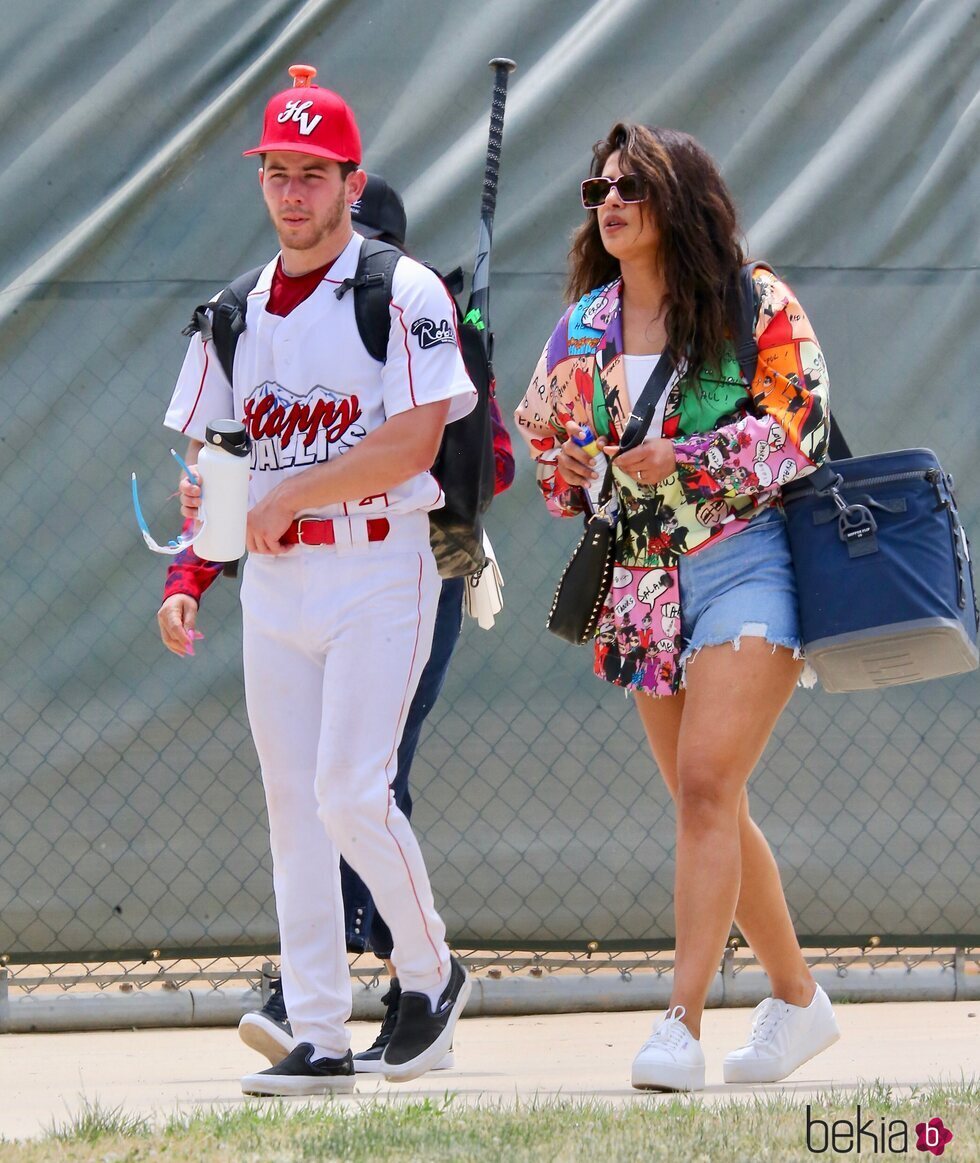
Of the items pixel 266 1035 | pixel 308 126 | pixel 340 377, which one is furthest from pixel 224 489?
pixel 266 1035

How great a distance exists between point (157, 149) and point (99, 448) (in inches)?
35.7

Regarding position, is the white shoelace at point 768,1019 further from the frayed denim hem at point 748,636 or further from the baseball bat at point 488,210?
the baseball bat at point 488,210

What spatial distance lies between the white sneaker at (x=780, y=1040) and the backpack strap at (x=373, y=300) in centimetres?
159

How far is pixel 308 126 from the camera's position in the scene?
328cm

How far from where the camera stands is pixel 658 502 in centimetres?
348

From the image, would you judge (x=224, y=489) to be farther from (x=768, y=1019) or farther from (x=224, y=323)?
(x=768, y=1019)

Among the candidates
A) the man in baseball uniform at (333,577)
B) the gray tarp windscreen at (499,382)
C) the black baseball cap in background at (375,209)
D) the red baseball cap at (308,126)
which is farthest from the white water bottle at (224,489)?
the gray tarp windscreen at (499,382)

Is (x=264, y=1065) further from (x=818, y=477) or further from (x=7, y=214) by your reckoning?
(x=7, y=214)

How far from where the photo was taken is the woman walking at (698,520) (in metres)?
3.33

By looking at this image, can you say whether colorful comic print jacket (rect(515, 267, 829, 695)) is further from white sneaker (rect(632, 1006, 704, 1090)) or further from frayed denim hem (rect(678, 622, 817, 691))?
white sneaker (rect(632, 1006, 704, 1090))

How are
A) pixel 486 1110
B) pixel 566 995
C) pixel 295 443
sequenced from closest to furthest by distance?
pixel 486 1110
pixel 295 443
pixel 566 995

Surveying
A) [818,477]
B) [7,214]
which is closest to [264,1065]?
[818,477]

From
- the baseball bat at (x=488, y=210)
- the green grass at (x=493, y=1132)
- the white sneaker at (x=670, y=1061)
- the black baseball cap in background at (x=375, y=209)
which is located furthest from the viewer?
the baseball bat at (x=488, y=210)

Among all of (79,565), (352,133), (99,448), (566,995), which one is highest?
(352,133)
